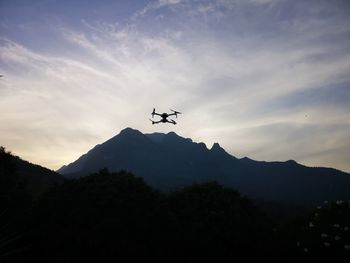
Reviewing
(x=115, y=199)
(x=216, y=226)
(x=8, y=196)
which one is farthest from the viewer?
(x=8, y=196)

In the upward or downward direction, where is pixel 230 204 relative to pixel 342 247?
upward

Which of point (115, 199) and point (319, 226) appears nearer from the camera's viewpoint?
point (319, 226)

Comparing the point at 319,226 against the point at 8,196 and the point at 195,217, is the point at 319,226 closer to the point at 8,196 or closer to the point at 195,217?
the point at 195,217

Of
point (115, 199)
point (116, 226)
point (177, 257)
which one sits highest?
point (115, 199)

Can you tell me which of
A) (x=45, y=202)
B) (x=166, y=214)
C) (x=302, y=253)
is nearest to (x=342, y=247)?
(x=302, y=253)

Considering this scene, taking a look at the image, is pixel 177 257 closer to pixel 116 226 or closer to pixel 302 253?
pixel 116 226

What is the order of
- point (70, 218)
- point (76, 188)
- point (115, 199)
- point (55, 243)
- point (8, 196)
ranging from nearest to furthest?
point (55, 243) < point (70, 218) < point (115, 199) < point (76, 188) < point (8, 196)
